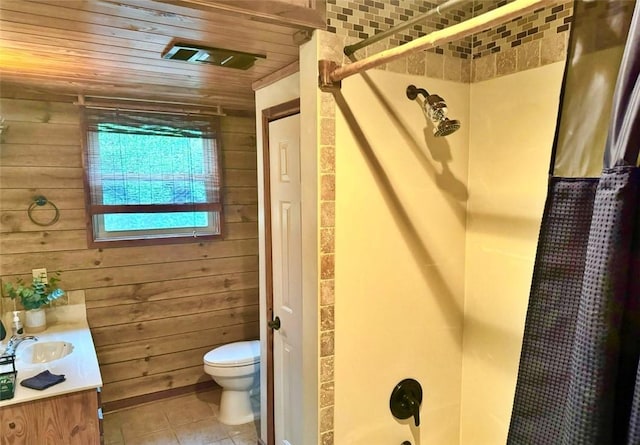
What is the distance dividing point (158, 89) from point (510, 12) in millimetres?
2325

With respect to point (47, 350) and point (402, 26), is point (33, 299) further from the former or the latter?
point (402, 26)

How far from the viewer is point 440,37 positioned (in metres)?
1.06

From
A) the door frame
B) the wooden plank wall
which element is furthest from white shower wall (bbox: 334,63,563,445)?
the wooden plank wall

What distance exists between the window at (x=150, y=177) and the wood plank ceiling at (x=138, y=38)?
0.48 m

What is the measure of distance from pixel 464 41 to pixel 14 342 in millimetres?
2725

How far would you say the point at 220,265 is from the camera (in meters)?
3.49

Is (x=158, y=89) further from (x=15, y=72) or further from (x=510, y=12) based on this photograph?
(x=510, y=12)

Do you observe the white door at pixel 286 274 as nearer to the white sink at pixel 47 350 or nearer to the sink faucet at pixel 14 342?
the white sink at pixel 47 350

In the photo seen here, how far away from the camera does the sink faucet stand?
2288mm

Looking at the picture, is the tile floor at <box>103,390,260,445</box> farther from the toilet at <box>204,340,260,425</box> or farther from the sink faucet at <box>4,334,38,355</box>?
the sink faucet at <box>4,334,38,355</box>

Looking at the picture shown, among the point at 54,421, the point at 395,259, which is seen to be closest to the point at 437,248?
the point at 395,259

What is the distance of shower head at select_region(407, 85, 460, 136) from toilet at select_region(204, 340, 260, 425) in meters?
2.04

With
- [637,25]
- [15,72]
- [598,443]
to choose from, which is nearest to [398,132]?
[637,25]

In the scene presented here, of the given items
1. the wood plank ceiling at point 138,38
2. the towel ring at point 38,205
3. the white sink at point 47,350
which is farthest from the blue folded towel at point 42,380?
the wood plank ceiling at point 138,38
